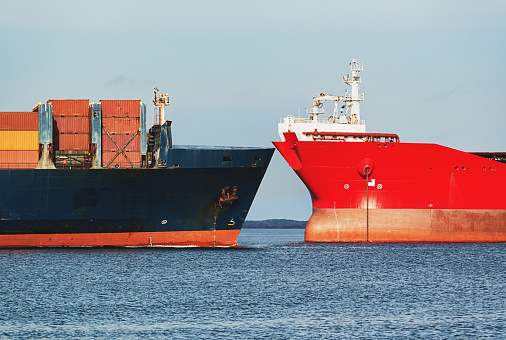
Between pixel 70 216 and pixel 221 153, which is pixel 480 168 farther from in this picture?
pixel 70 216

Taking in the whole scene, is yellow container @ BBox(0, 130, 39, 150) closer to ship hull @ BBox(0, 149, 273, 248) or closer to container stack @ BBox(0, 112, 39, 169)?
container stack @ BBox(0, 112, 39, 169)

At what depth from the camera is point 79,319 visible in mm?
22141

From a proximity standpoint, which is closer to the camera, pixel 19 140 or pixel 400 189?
pixel 19 140

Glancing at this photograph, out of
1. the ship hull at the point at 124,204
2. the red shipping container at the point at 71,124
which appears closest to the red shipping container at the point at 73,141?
the red shipping container at the point at 71,124

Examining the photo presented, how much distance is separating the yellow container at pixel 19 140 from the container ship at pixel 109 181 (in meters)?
0.05

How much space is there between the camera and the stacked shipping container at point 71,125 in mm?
38688

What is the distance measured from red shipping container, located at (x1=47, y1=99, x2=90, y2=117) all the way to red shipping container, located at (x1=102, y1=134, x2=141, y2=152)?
1782mm

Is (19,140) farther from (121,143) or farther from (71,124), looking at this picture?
(121,143)

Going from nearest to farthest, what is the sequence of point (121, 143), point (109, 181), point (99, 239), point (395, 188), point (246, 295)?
point (246, 295) < point (109, 181) < point (99, 239) < point (121, 143) < point (395, 188)

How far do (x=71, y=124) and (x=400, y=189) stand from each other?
828 inches

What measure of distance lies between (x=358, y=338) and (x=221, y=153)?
20.5 meters

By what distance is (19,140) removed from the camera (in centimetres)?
3834

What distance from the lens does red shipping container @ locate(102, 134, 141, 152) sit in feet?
126

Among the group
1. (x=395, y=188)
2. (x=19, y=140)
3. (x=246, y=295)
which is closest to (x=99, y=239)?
(x=19, y=140)
